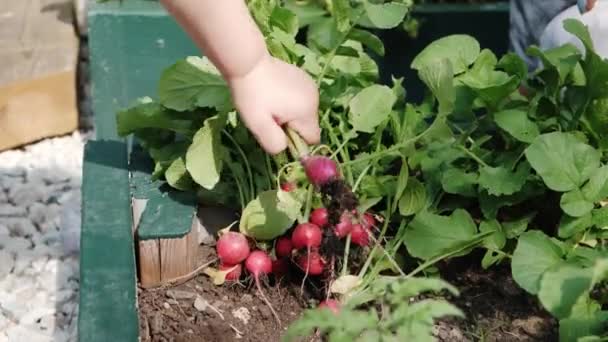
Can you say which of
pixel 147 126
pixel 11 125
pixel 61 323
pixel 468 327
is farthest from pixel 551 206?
pixel 11 125

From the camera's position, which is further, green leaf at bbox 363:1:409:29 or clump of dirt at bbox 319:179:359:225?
green leaf at bbox 363:1:409:29

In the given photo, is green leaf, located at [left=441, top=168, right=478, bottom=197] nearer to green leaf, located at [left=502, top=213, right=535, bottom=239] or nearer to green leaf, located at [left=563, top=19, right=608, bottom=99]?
green leaf, located at [left=502, top=213, right=535, bottom=239]

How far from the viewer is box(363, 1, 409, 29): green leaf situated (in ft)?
5.66

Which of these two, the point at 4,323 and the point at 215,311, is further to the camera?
the point at 4,323

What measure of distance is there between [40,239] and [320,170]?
974mm

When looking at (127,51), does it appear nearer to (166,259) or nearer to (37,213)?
(37,213)

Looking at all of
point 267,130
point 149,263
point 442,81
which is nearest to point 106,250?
point 149,263

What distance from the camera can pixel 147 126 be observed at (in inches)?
72.2

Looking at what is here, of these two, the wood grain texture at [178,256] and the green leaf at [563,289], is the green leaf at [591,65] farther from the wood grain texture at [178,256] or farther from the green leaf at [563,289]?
the wood grain texture at [178,256]

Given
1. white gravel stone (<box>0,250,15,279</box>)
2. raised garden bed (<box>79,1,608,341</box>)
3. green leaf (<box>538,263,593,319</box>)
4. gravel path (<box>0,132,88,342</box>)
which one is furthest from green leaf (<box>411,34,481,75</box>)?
white gravel stone (<box>0,250,15,279</box>)

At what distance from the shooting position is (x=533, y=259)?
149 cm

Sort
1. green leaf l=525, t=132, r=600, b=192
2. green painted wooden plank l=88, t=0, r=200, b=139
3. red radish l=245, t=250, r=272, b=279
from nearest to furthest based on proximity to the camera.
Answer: green leaf l=525, t=132, r=600, b=192 → red radish l=245, t=250, r=272, b=279 → green painted wooden plank l=88, t=0, r=200, b=139

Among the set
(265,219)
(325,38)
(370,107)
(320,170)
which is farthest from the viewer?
(325,38)

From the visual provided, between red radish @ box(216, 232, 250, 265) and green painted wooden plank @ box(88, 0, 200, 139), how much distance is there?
1.85 ft
